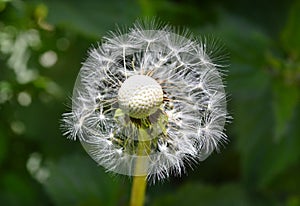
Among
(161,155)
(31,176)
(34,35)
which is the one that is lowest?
(31,176)

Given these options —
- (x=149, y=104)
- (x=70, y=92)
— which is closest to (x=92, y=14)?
(x=70, y=92)

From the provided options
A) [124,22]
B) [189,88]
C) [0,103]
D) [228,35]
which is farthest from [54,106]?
[189,88]

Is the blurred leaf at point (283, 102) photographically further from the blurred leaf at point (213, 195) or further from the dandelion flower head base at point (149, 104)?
the dandelion flower head base at point (149, 104)

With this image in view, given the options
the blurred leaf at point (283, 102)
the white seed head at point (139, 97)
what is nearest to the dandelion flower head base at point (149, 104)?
the white seed head at point (139, 97)

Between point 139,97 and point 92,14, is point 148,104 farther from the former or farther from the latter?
point 92,14

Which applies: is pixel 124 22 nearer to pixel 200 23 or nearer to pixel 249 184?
pixel 200 23

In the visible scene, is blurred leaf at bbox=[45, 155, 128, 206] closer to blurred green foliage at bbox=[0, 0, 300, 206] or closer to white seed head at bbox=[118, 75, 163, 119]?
blurred green foliage at bbox=[0, 0, 300, 206]

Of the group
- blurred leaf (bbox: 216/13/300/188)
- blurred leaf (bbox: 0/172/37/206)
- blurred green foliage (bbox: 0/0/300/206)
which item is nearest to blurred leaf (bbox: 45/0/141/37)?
blurred green foliage (bbox: 0/0/300/206)
